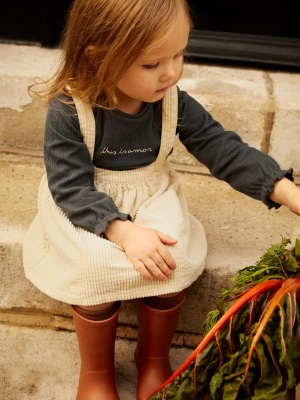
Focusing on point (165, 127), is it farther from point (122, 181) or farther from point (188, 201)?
point (188, 201)

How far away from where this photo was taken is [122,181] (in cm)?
131

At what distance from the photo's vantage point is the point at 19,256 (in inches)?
58.8

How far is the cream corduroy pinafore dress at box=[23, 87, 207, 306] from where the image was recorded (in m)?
1.14

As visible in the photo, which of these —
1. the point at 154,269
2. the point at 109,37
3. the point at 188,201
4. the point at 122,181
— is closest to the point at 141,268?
the point at 154,269

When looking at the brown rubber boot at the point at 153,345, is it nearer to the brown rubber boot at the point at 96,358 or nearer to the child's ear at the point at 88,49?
the brown rubber boot at the point at 96,358

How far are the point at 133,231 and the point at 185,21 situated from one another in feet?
1.66

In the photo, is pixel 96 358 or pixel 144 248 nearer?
pixel 144 248

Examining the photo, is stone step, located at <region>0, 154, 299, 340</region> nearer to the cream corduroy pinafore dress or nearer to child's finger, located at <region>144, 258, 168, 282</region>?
the cream corduroy pinafore dress

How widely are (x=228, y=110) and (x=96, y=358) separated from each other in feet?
3.51

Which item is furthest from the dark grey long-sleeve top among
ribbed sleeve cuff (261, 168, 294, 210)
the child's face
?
the child's face

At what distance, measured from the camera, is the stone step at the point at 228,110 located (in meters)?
1.85

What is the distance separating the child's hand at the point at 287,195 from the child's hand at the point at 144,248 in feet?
1.01

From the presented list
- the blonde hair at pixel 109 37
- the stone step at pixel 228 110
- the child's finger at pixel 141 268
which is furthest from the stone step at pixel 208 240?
the blonde hair at pixel 109 37

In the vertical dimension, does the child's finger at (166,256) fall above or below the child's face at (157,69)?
below
